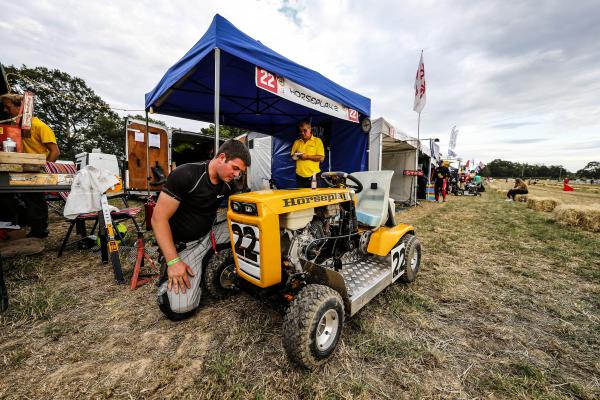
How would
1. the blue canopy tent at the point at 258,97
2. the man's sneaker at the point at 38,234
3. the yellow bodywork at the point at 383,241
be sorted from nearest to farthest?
the yellow bodywork at the point at 383,241
the blue canopy tent at the point at 258,97
the man's sneaker at the point at 38,234

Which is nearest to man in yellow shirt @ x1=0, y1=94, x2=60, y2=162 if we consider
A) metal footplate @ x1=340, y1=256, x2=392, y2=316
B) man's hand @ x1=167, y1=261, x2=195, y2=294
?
man's hand @ x1=167, y1=261, x2=195, y2=294

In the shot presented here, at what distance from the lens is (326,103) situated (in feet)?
12.3

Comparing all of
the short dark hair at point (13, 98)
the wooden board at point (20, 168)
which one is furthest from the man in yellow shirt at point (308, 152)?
the short dark hair at point (13, 98)

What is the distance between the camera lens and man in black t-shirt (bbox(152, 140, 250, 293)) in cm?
181

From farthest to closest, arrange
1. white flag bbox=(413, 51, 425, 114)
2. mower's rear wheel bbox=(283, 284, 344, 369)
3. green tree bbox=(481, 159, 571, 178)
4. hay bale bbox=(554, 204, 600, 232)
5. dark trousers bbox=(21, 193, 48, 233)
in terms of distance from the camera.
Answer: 1. green tree bbox=(481, 159, 571, 178)
2. white flag bbox=(413, 51, 425, 114)
3. hay bale bbox=(554, 204, 600, 232)
4. dark trousers bbox=(21, 193, 48, 233)
5. mower's rear wheel bbox=(283, 284, 344, 369)

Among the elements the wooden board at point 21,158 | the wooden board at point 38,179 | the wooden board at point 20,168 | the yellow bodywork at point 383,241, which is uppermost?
the wooden board at point 21,158

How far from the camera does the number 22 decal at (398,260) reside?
2.40m

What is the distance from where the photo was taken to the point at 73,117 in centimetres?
2516

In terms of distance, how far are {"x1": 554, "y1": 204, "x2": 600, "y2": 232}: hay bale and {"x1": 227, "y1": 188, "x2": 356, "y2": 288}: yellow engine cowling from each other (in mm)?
7669

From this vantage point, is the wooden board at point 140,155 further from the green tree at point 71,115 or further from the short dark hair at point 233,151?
the green tree at point 71,115

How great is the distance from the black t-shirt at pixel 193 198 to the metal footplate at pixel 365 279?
1.34 meters

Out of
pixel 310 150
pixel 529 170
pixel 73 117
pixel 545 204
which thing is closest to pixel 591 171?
pixel 529 170

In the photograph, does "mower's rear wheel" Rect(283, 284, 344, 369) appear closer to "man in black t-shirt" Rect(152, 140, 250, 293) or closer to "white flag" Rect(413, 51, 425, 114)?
"man in black t-shirt" Rect(152, 140, 250, 293)

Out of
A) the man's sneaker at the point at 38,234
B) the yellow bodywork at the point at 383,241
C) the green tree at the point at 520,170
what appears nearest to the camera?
the yellow bodywork at the point at 383,241
